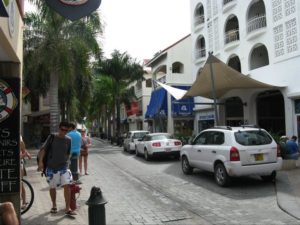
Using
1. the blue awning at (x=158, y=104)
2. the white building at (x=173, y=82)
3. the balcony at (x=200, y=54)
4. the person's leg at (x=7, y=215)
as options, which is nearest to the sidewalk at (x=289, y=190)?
the person's leg at (x=7, y=215)

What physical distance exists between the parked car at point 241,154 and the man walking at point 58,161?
15.4ft

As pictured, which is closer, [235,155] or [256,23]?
[235,155]

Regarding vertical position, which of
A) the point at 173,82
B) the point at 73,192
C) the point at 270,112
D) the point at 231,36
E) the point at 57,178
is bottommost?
the point at 73,192

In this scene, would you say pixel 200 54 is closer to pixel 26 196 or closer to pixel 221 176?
pixel 221 176

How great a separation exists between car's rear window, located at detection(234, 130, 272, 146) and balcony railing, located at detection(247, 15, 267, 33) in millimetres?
12435

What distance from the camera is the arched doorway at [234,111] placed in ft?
81.6

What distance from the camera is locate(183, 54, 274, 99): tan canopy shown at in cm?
1762

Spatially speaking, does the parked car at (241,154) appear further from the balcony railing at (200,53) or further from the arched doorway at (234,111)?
the balcony railing at (200,53)

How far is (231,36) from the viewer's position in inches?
986

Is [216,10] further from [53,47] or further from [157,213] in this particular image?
[157,213]

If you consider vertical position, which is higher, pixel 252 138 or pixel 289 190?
pixel 252 138

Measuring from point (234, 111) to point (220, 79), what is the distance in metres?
7.07

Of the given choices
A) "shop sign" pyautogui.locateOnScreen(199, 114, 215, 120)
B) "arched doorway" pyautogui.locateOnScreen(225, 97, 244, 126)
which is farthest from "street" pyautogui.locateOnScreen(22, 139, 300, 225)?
"shop sign" pyautogui.locateOnScreen(199, 114, 215, 120)

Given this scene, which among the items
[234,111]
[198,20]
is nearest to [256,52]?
[234,111]
